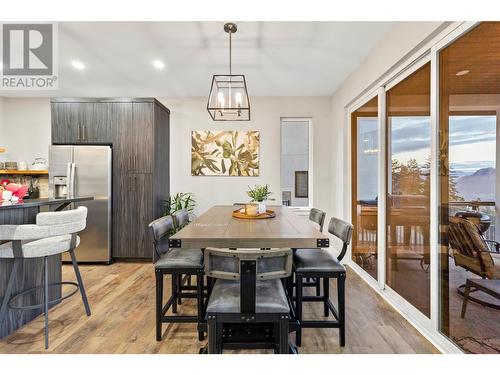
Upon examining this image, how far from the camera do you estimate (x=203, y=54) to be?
3.11 meters

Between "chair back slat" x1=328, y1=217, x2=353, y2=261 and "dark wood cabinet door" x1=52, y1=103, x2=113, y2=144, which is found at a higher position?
"dark wood cabinet door" x1=52, y1=103, x2=113, y2=144

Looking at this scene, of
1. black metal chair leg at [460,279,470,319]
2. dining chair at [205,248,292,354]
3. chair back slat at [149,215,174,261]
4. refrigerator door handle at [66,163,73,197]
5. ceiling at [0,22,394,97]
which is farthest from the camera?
refrigerator door handle at [66,163,73,197]

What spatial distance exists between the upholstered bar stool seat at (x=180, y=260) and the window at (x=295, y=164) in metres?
2.79

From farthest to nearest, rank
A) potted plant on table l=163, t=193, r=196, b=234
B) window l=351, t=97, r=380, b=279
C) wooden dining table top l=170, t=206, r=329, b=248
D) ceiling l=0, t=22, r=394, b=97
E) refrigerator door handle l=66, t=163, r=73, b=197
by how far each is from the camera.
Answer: potted plant on table l=163, t=193, r=196, b=234, refrigerator door handle l=66, t=163, r=73, b=197, window l=351, t=97, r=380, b=279, ceiling l=0, t=22, r=394, b=97, wooden dining table top l=170, t=206, r=329, b=248

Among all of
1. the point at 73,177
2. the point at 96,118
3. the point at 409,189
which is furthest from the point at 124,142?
the point at 409,189

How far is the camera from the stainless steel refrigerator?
3.84m

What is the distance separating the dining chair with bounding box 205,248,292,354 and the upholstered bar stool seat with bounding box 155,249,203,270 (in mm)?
505

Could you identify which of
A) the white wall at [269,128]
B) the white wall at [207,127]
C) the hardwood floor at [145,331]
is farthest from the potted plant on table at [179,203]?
the hardwood floor at [145,331]

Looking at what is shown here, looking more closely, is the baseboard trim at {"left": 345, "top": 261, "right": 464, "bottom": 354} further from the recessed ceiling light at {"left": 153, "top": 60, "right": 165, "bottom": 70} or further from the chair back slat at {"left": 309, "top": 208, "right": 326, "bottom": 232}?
the recessed ceiling light at {"left": 153, "top": 60, "right": 165, "bottom": 70}

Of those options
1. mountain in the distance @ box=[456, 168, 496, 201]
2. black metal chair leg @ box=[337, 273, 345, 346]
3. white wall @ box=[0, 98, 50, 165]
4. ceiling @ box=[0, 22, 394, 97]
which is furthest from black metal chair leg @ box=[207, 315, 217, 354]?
white wall @ box=[0, 98, 50, 165]

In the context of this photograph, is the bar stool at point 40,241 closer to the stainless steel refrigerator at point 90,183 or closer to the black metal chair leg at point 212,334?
the black metal chair leg at point 212,334
